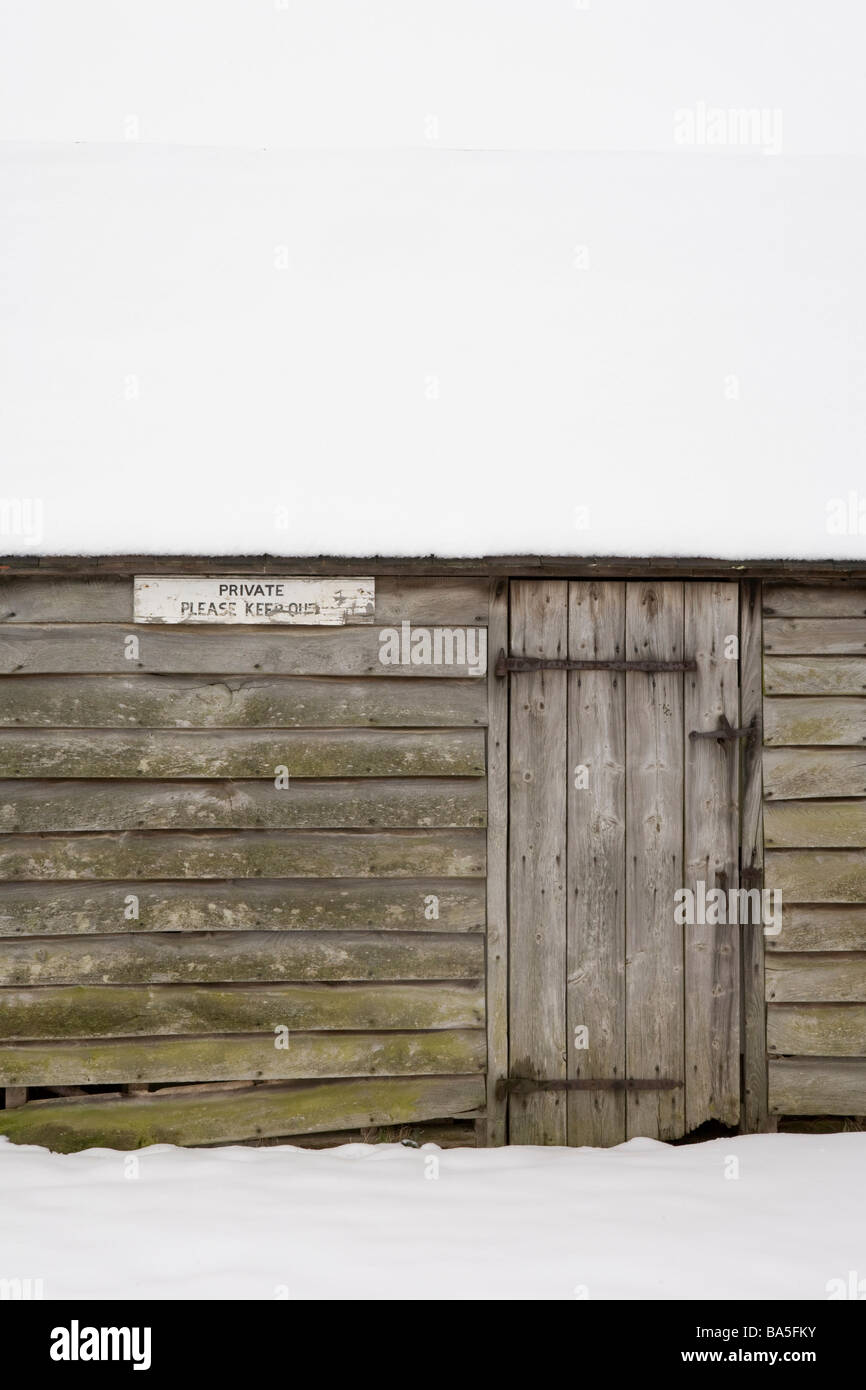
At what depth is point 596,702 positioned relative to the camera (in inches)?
161

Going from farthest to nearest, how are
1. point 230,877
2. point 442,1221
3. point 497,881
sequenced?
point 497,881, point 230,877, point 442,1221

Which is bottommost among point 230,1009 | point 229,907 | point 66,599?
point 230,1009

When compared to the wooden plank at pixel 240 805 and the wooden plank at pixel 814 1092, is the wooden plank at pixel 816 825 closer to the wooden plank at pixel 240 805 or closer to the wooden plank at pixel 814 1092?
the wooden plank at pixel 814 1092

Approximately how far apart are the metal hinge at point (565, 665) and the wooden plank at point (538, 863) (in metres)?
0.04

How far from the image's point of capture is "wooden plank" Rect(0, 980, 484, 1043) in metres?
3.87

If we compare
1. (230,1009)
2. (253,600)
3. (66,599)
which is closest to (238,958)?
(230,1009)

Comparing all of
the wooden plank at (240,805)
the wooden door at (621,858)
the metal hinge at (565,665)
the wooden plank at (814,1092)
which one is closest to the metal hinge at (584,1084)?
the wooden door at (621,858)

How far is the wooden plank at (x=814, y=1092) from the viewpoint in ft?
13.2

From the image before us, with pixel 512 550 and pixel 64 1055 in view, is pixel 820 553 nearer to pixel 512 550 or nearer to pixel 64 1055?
pixel 512 550

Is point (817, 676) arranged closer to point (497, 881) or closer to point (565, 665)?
point (565, 665)

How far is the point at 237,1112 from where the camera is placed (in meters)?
3.93

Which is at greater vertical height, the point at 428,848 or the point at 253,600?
the point at 253,600

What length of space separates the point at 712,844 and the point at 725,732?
20.6 inches

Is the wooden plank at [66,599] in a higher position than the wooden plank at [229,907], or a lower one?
higher
